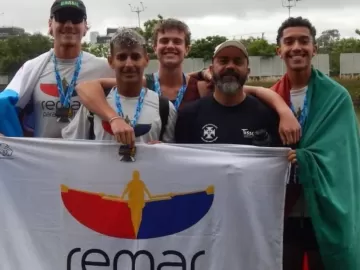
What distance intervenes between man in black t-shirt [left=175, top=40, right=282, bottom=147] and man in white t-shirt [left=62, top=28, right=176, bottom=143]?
0.48 feet

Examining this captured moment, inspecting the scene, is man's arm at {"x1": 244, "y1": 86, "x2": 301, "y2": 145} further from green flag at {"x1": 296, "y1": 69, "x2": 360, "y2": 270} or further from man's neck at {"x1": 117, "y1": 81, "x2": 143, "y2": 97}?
man's neck at {"x1": 117, "y1": 81, "x2": 143, "y2": 97}

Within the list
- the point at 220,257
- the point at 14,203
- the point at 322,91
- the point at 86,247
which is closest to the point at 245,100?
the point at 322,91

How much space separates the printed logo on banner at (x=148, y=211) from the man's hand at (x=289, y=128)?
1.86 ft

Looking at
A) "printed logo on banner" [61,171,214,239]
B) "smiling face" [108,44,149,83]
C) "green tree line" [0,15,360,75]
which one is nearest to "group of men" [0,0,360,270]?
"smiling face" [108,44,149,83]

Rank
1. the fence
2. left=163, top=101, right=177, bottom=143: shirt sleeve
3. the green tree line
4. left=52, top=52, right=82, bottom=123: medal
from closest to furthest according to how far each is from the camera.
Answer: left=163, top=101, right=177, bottom=143: shirt sleeve
left=52, top=52, right=82, bottom=123: medal
the green tree line
the fence

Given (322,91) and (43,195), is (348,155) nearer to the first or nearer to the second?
(322,91)

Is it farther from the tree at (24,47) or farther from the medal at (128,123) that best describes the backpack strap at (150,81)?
the tree at (24,47)

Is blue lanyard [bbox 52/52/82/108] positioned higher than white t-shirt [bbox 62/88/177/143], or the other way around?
blue lanyard [bbox 52/52/82/108]

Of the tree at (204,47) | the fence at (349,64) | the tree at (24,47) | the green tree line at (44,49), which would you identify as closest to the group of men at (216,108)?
the green tree line at (44,49)

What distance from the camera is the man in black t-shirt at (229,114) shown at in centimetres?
404

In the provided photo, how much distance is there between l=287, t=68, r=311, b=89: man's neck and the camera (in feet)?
14.4

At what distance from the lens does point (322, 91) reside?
14.0ft

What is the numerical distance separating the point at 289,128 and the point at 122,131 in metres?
1.04

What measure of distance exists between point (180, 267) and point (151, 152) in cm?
76
